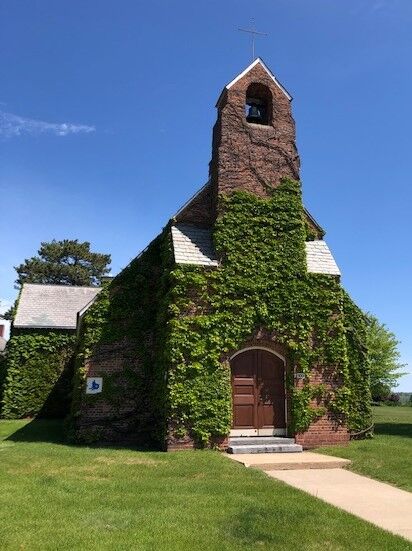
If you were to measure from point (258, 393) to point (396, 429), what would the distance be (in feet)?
23.9

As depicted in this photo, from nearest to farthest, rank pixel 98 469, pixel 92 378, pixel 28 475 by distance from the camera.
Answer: pixel 28 475 < pixel 98 469 < pixel 92 378

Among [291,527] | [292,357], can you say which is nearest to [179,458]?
[292,357]

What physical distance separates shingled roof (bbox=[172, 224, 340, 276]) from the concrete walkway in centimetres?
611

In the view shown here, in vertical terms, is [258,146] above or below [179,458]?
above

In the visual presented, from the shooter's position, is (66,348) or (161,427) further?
(66,348)

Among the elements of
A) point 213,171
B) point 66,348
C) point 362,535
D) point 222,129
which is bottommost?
point 362,535

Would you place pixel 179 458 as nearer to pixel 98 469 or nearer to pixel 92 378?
pixel 98 469

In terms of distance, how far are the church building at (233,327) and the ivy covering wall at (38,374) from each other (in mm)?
8421

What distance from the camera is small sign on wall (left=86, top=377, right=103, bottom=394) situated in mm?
14453

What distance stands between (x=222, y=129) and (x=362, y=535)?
40.5 ft

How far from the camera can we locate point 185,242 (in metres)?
14.7

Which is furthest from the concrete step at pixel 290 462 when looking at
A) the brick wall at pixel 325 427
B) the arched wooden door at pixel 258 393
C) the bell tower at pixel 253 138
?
the bell tower at pixel 253 138

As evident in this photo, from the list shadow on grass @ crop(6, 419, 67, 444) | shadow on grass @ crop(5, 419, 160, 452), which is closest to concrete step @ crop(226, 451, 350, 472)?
shadow on grass @ crop(5, 419, 160, 452)

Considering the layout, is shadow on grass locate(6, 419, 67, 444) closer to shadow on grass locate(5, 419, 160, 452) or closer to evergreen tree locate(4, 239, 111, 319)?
shadow on grass locate(5, 419, 160, 452)
